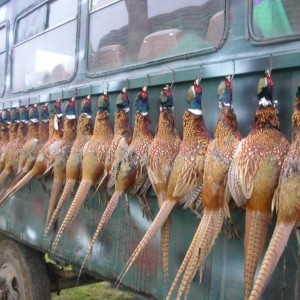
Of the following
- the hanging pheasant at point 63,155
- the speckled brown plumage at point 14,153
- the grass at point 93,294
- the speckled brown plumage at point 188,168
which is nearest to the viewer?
the speckled brown plumage at point 188,168

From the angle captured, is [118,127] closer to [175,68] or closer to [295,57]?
[175,68]

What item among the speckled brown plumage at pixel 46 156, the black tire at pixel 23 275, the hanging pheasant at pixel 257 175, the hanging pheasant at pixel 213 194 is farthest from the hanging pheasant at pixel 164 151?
the black tire at pixel 23 275

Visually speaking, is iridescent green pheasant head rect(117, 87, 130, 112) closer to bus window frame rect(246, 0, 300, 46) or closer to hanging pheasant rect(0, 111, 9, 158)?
bus window frame rect(246, 0, 300, 46)

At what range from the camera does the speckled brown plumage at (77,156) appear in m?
2.88

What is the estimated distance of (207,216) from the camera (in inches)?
73.0

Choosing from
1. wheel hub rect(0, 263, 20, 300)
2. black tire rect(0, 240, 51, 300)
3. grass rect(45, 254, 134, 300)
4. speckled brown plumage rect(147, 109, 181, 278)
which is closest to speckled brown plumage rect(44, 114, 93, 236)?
speckled brown plumage rect(147, 109, 181, 278)

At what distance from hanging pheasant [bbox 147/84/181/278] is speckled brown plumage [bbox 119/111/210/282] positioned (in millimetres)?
77

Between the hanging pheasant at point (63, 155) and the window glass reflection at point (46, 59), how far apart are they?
0.38 meters

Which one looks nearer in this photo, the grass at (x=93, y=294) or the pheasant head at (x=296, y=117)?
the pheasant head at (x=296, y=117)

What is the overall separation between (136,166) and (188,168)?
1.44ft

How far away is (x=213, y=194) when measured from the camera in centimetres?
187

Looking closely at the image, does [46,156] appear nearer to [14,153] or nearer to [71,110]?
[71,110]

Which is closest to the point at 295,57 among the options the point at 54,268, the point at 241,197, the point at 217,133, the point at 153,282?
the point at 217,133

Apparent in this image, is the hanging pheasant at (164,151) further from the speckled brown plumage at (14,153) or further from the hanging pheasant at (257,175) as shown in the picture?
the speckled brown plumage at (14,153)
